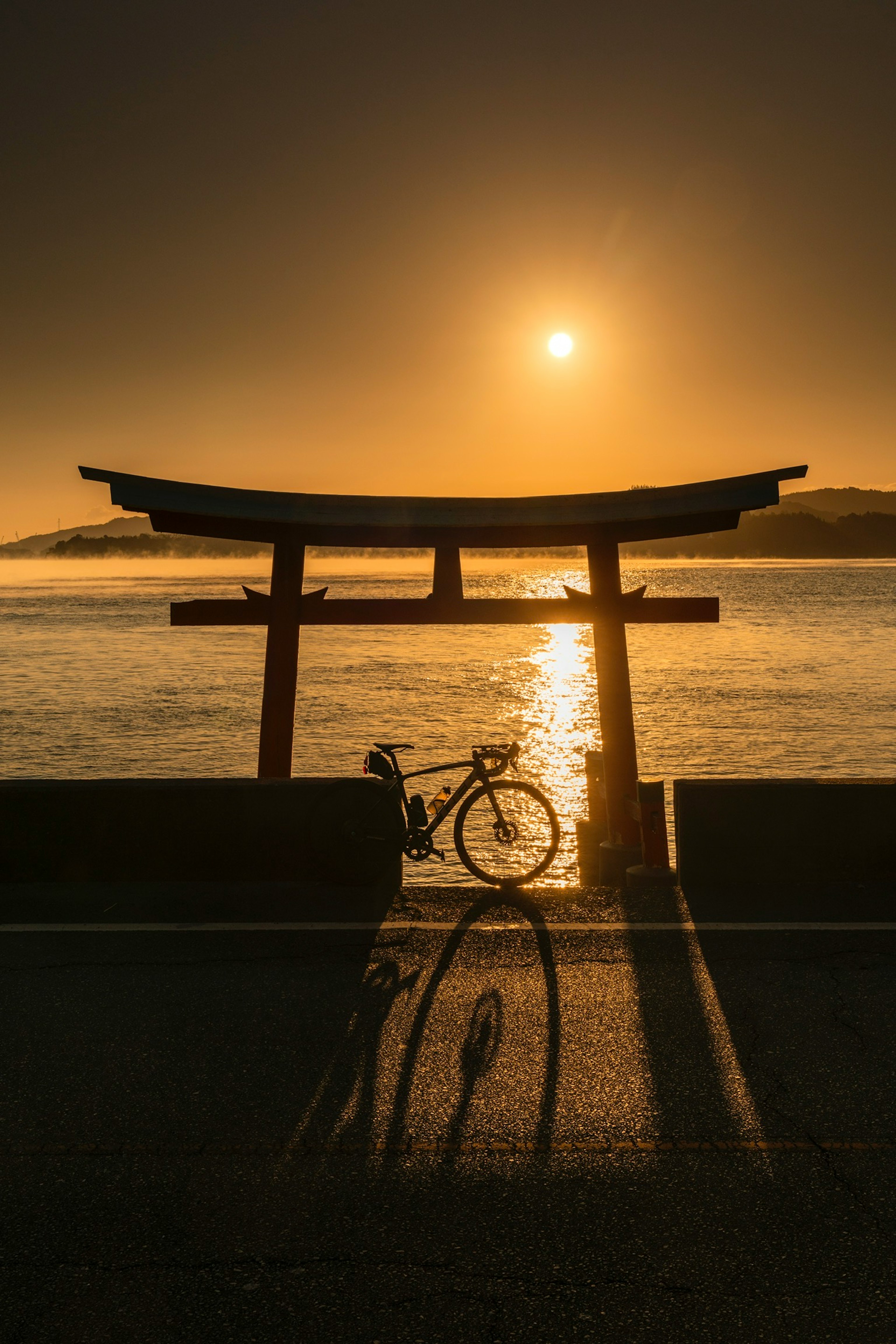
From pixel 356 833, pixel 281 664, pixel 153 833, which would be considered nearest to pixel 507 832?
pixel 356 833

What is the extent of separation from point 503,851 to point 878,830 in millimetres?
2906

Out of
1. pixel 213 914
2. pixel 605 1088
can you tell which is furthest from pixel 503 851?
pixel 605 1088

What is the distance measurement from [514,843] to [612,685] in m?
2.41

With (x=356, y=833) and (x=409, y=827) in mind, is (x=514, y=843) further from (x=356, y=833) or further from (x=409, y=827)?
(x=356, y=833)

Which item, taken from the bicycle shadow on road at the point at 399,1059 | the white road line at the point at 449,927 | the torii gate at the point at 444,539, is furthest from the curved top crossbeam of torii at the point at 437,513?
the bicycle shadow on road at the point at 399,1059

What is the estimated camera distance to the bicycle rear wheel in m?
7.69

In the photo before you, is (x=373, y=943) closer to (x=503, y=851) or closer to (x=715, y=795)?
(x=503, y=851)

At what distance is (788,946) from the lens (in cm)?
642

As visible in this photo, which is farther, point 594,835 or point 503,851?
point 594,835

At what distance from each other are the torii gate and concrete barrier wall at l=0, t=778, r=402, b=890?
1.90 meters

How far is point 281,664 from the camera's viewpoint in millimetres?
10484

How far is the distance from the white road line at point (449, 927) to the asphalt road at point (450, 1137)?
11 cm

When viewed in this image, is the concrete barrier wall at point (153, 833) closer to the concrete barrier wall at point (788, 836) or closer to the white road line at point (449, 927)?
the white road line at point (449, 927)

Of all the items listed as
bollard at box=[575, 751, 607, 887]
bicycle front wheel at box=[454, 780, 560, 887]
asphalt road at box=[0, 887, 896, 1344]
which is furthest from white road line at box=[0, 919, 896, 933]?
bollard at box=[575, 751, 607, 887]
